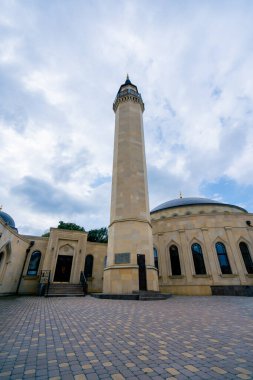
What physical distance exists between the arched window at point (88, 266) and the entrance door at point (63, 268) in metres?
2.12

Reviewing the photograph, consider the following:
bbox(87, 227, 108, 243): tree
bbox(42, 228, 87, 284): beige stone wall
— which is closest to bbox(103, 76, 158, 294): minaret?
bbox(42, 228, 87, 284): beige stone wall

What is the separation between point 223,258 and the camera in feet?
60.3

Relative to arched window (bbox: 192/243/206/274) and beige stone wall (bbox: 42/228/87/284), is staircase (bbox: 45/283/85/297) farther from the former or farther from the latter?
arched window (bbox: 192/243/206/274)

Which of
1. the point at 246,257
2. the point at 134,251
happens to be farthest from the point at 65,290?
the point at 246,257

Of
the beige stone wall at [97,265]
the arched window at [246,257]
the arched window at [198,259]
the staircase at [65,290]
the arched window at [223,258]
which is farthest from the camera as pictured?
the beige stone wall at [97,265]

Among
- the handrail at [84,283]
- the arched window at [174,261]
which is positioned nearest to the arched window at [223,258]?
the arched window at [174,261]

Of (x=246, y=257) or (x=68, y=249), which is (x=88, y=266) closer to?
(x=68, y=249)

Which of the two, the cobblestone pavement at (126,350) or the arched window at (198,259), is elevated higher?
the arched window at (198,259)

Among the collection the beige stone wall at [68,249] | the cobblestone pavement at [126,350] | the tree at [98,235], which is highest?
the tree at [98,235]

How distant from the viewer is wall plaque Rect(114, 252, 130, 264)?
14.4 meters

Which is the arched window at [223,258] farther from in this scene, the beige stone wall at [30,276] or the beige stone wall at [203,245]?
the beige stone wall at [30,276]

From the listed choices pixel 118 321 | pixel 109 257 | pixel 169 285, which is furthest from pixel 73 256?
pixel 118 321

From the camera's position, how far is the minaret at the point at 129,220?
45.5ft

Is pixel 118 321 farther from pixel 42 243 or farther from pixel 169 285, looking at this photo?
pixel 42 243
